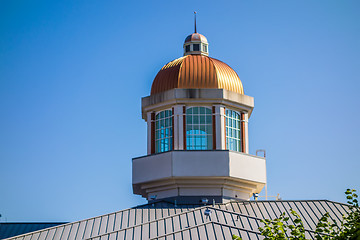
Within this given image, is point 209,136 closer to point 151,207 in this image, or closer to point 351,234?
point 151,207

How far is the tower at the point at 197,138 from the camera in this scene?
43.7 meters

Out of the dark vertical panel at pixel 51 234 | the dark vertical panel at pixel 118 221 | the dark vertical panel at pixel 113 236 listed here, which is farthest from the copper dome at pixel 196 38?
the dark vertical panel at pixel 113 236

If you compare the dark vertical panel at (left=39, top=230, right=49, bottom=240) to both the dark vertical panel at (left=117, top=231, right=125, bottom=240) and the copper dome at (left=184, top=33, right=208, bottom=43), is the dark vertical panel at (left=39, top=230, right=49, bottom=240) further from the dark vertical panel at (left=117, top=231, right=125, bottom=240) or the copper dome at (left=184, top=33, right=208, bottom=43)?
the copper dome at (left=184, top=33, right=208, bottom=43)

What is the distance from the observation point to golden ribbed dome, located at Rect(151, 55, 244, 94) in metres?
46.2

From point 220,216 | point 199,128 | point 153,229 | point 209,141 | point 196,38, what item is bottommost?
point 153,229

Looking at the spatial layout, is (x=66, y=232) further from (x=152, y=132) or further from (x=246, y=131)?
(x=246, y=131)

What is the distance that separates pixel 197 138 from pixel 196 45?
6.75 metres

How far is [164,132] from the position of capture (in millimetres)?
46156

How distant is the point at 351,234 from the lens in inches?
995

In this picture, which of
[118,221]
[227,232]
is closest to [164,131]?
[118,221]

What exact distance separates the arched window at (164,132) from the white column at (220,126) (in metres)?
2.70

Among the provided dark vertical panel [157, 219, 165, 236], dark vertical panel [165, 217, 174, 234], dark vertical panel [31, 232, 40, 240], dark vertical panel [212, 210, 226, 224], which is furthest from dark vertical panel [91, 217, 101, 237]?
dark vertical panel [212, 210, 226, 224]

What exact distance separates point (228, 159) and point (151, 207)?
5052 mm

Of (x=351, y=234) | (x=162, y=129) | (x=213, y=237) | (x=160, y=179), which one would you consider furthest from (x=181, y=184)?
(x=351, y=234)
